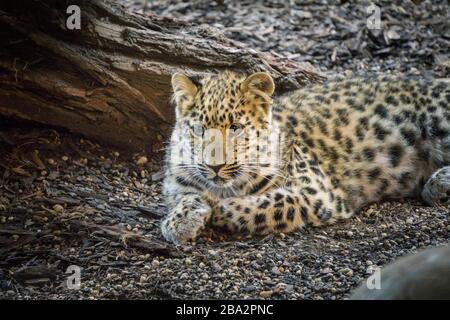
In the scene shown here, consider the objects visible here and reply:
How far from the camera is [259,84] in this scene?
23.0 ft

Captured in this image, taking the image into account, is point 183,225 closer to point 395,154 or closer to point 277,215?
point 277,215

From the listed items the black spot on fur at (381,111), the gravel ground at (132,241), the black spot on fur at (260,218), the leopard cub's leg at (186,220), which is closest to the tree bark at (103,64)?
the gravel ground at (132,241)

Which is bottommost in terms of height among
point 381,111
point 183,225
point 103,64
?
point 183,225

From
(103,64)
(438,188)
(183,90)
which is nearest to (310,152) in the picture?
(438,188)

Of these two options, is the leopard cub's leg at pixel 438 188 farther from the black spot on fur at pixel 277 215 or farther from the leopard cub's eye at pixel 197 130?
the leopard cub's eye at pixel 197 130

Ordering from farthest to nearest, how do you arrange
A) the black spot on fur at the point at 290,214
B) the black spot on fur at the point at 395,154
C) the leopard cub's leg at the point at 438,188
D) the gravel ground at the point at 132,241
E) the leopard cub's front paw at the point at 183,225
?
1. the black spot on fur at the point at 395,154
2. the leopard cub's leg at the point at 438,188
3. the black spot on fur at the point at 290,214
4. the leopard cub's front paw at the point at 183,225
5. the gravel ground at the point at 132,241

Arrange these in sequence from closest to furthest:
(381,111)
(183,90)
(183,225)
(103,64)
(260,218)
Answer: (183,225) < (260,218) < (183,90) < (103,64) < (381,111)

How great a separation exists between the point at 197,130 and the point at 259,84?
704mm

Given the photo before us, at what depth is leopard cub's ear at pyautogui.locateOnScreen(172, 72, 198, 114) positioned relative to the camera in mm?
7168

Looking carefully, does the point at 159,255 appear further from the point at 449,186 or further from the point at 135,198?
the point at 449,186

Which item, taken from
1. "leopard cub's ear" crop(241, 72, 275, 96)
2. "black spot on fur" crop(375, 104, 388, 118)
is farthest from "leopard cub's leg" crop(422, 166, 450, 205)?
"leopard cub's ear" crop(241, 72, 275, 96)

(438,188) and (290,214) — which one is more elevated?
(438,188)

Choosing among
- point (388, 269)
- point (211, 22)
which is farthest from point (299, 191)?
point (211, 22)

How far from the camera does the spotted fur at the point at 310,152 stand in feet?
22.9
